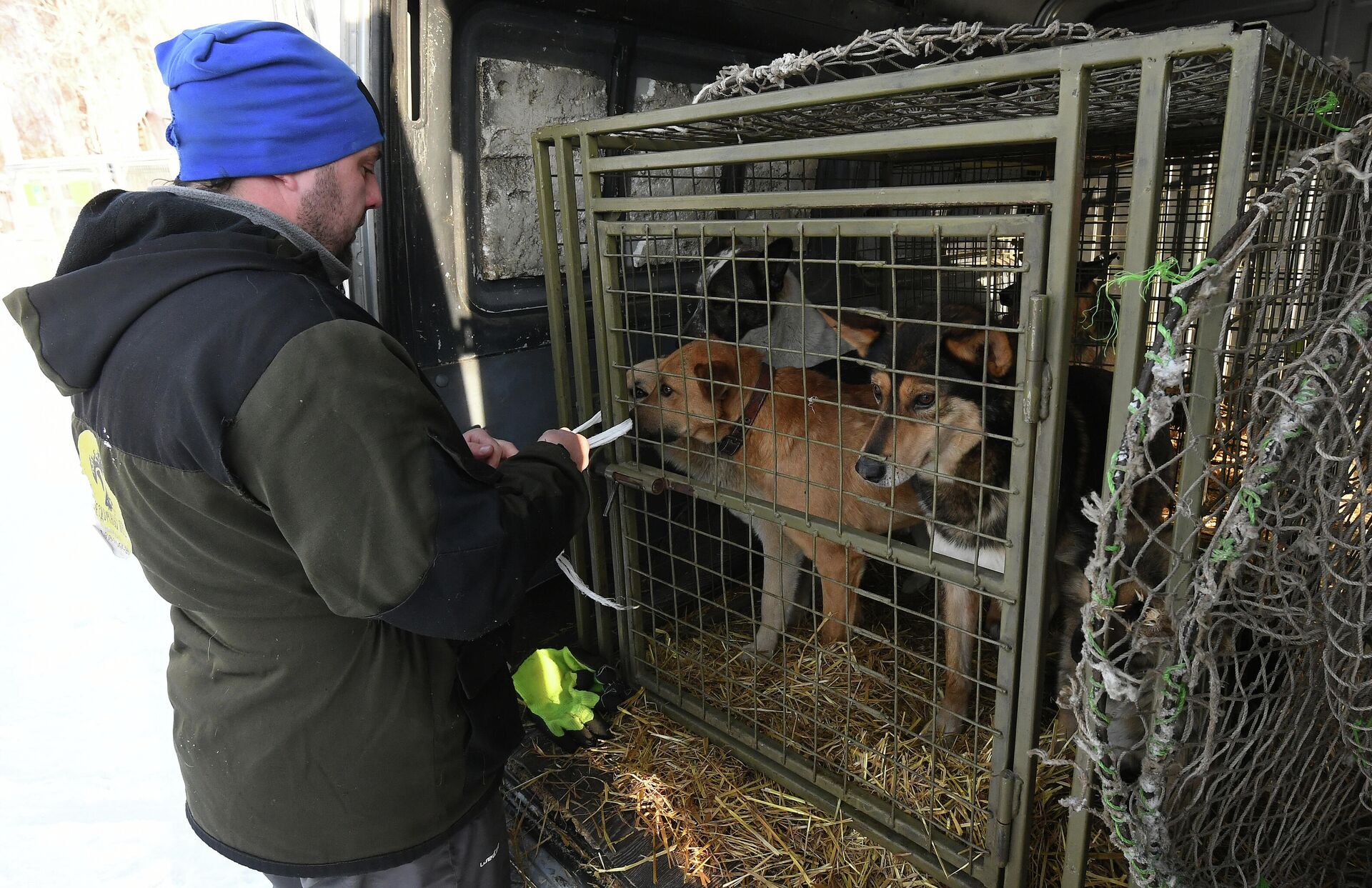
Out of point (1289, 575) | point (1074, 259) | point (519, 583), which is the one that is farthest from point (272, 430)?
point (1289, 575)

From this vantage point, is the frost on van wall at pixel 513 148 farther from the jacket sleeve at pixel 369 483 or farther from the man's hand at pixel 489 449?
the jacket sleeve at pixel 369 483

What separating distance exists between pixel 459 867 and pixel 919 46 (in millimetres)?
2470

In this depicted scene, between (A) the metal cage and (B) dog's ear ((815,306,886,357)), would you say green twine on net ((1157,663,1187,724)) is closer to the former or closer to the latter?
(A) the metal cage

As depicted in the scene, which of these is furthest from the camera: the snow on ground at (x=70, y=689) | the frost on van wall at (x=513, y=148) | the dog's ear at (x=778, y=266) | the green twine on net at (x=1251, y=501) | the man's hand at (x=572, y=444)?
the dog's ear at (x=778, y=266)

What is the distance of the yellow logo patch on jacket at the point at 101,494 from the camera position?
6.32ft

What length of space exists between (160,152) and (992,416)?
15.7 feet

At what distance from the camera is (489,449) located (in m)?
2.30

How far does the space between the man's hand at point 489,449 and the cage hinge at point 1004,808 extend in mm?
1641

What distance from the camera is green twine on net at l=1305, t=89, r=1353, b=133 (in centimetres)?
200

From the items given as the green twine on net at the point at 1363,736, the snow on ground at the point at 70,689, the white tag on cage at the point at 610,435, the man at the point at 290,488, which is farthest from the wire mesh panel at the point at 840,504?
the snow on ground at the point at 70,689

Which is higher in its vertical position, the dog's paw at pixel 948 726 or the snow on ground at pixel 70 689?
the dog's paw at pixel 948 726

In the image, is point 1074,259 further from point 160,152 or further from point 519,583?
point 160,152

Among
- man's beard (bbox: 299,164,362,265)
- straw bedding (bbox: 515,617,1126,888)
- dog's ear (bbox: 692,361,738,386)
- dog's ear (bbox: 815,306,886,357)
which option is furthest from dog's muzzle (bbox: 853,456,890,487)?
man's beard (bbox: 299,164,362,265)

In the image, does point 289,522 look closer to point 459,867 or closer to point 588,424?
point 459,867
